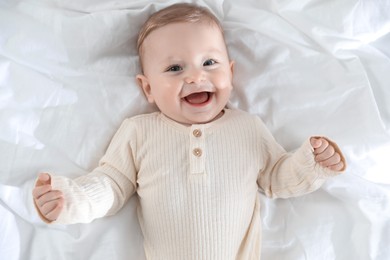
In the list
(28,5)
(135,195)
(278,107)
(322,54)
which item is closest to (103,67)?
(28,5)

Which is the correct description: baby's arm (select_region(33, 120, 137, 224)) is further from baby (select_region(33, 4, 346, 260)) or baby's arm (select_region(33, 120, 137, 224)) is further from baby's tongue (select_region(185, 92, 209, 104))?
baby's tongue (select_region(185, 92, 209, 104))

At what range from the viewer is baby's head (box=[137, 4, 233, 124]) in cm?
132

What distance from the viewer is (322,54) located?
4.74ft

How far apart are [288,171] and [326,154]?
0.47 ft

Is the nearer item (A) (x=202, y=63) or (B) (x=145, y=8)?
(A) (x=202, y=63)

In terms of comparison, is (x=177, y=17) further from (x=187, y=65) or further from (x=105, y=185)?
(x=105, y=185)

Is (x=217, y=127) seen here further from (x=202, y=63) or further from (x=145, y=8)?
(x=145, y=8)

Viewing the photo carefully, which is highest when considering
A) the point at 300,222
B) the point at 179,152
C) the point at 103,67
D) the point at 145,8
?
the point at 145,8

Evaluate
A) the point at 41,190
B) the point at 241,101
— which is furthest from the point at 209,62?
the point at 41,190

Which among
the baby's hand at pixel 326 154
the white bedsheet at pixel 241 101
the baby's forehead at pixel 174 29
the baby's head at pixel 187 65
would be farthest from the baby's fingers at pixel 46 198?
the baby's hand at pixel 326 154

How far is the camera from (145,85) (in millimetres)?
1423

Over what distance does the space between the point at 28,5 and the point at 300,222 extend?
98 centimetres

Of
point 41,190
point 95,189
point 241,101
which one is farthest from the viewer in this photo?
point 241,101

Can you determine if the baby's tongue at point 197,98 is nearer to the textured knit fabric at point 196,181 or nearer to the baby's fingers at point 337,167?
the textured knit fabric at point 196,181
